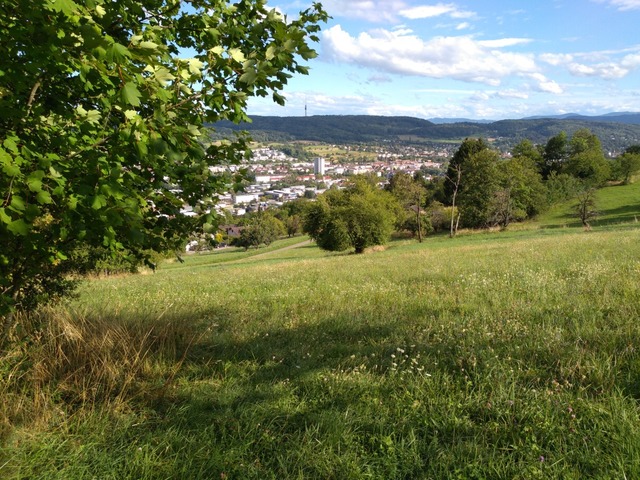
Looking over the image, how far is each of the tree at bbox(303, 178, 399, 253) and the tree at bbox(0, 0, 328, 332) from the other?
107 feet

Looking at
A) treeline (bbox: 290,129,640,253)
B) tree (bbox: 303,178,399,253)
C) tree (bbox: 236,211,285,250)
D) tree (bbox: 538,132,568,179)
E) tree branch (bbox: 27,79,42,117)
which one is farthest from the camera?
tree (bbox: 236,211,285,250)

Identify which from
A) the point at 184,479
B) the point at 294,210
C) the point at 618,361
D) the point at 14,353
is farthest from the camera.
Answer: the point at 294,210

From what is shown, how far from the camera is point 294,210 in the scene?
119m

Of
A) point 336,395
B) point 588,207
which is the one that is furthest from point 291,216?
point 336,395

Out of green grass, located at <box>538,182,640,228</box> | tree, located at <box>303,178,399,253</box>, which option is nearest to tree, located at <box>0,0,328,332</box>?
tree, located at <box>303,178,399,253</box>

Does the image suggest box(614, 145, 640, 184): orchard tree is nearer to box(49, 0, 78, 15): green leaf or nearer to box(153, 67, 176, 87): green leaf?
box(153, 67, 176, 87): green leaf

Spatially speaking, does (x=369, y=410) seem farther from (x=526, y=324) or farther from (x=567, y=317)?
(x=567, y=317)

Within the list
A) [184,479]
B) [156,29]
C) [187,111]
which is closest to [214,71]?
[187,111]

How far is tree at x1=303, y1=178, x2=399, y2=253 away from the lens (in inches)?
1462

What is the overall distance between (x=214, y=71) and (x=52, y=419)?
124 inches

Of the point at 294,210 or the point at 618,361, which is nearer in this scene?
the point at 618,361

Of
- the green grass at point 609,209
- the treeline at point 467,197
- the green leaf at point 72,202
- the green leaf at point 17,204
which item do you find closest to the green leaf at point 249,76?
the green leaf at point 72,202

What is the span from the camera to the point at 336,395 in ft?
11.5

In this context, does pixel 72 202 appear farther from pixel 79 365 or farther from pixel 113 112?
pixel 79 365
